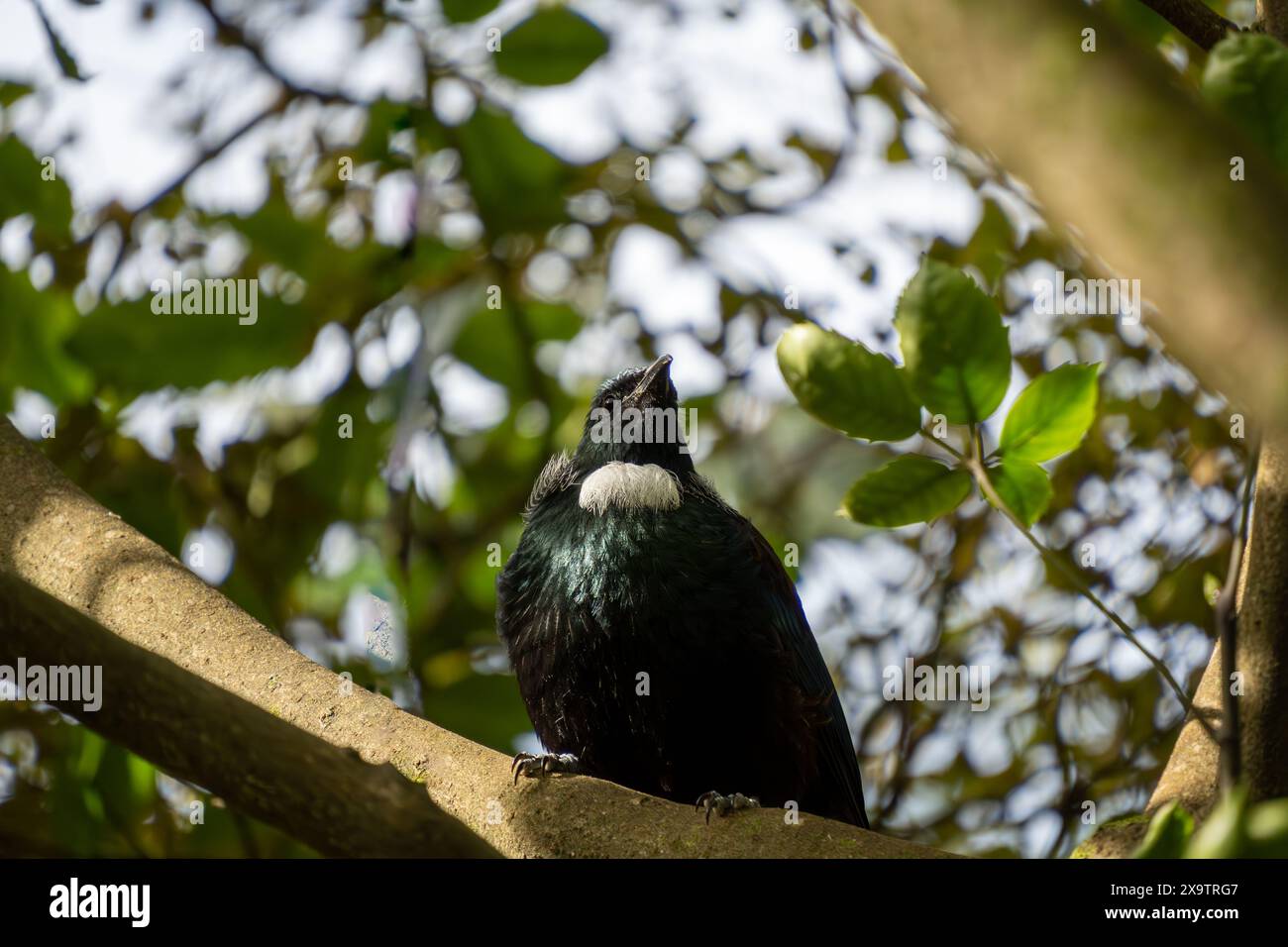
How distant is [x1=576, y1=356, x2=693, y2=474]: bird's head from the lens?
11.8ft

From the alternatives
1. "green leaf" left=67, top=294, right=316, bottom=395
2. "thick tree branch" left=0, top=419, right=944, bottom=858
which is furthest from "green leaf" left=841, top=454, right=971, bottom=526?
"green leaf" left=67, top=294, right=316, bottom=395

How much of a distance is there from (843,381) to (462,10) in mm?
1856

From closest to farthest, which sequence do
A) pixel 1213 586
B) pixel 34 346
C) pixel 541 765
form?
1. pixel 1213 586
2. pixel 541 765
3. pixel 34 346

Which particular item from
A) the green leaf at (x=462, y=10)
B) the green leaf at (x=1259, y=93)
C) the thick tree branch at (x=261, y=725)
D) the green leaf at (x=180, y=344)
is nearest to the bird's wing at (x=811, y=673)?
the thick tree branch at (x=261, y=725)

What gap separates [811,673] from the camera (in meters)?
3.21

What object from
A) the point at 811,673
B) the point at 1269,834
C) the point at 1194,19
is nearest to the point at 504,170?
the point at 811,673

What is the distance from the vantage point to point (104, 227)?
14.1 ft

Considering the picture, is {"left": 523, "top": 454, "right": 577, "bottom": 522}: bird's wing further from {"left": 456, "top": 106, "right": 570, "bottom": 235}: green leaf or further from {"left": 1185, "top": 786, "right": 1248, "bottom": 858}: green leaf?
{"left": 1185, "top": 786, "right": 1248, "bottom": 858}: green leaf

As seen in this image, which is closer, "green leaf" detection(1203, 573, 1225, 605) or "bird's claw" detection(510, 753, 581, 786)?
"green leaf" detection(1203, 573, 1225, 605)

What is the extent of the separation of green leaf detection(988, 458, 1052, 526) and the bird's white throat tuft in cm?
183

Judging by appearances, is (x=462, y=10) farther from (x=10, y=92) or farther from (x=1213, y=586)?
(x=1213, y=586)

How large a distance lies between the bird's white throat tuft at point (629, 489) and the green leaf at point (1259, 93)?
219 centimetres
